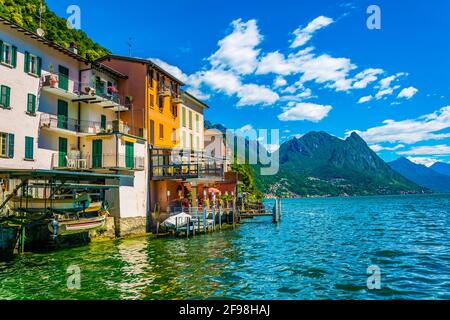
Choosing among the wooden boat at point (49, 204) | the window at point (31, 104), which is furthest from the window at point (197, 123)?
the wooden boat at point (49, 204)

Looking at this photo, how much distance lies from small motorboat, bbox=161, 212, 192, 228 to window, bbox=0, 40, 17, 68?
→ 55.6 ft

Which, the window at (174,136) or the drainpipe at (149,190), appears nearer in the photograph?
the drainpipe at (149,190)

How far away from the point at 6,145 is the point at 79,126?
7642 mm

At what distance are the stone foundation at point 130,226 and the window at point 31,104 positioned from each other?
10.5 metres

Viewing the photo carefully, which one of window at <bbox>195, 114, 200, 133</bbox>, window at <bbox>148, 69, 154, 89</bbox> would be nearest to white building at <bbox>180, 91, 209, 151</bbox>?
window at <bbox>195, 114, 200, 133</bbox>

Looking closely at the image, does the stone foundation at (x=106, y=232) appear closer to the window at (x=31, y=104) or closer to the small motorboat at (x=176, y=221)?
the small motorboat at (x=176, y=221)

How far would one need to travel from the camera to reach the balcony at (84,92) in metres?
28.3

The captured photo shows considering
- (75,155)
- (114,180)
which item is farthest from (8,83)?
(114,180)

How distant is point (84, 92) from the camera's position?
32125 mm

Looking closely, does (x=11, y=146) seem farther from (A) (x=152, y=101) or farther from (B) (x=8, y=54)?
(A) (x=152, y=101)

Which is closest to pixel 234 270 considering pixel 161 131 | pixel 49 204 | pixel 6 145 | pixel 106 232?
pixel 49 204

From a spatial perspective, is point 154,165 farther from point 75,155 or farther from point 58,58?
point 58,58

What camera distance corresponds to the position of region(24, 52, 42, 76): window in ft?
87.9
